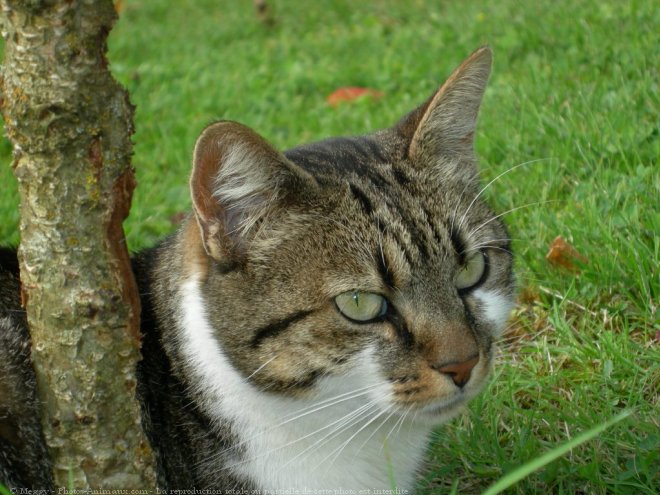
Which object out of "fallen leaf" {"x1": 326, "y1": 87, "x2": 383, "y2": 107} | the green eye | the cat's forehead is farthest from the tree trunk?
"fallen leaf" {"x1": 326, "y1": 87, "x2": 383, "y2": 107}

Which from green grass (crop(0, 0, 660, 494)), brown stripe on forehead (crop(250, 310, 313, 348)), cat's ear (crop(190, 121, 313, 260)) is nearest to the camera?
cat's ear (crop(190, 121, 313, 260))

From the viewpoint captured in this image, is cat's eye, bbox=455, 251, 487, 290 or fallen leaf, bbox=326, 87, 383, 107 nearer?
cat's eye, bbox=455, 251, 487, 290

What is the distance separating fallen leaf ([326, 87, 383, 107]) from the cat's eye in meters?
3.82

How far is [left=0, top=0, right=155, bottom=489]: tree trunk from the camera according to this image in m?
2.07

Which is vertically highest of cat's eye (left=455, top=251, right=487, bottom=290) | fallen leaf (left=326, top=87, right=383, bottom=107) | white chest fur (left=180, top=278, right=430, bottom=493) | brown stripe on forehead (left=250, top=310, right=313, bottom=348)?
fallen leaf (left=326, top=87, right=383, bottom=107)

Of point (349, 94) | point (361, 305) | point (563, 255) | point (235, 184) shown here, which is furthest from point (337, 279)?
point (349, 94)

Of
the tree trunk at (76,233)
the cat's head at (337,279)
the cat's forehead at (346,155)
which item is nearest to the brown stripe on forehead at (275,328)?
the cat's head at (337,279)

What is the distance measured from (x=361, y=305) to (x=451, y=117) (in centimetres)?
78

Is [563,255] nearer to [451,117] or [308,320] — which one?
[451,117]

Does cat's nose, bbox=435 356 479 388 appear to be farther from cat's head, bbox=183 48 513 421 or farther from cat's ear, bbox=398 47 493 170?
cat's ear, bbox=398 47 493 170

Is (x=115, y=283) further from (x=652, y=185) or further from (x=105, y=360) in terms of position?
(x=652, y=185)

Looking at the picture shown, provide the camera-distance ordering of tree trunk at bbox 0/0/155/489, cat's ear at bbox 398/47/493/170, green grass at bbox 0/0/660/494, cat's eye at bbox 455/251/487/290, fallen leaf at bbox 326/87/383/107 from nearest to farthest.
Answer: tree trunk at bbox 0/0/155/489 < cat's eye at bbox 455/251/487/290 < cat's ear at bbox 398/47/493/170 < green grass at bbox 0/0/660/494 < fallen leaf at bbox 326/87/383/107

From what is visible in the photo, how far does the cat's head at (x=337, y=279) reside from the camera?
8.19 feet

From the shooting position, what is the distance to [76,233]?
222cm
